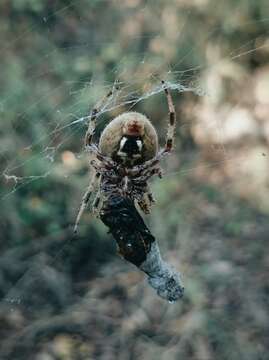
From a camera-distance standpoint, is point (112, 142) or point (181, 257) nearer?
point (112, 142)

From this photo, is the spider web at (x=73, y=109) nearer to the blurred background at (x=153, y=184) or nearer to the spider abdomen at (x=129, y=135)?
the blurred background at (x=153, y=184)

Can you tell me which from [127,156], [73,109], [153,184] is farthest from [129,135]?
[153,184]

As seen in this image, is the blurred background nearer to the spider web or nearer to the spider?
the spider web

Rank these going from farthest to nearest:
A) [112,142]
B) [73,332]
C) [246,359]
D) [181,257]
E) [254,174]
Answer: [254,174], [181,257], [73,332], [246,359], [112,142]

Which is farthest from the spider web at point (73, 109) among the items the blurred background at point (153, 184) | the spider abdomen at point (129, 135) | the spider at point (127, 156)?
the spider abdomen at point (129, 135)

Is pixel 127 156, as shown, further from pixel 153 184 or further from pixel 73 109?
pixel 153 184

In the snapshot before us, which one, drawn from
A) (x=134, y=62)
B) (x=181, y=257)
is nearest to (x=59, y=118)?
(x=134, y=62)

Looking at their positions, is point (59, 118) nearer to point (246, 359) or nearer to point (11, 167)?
point (11, 167)
